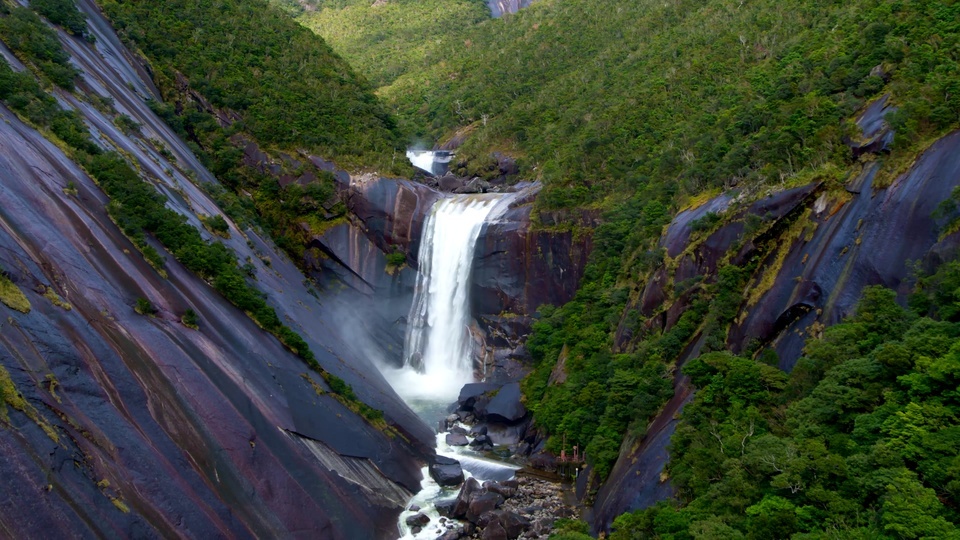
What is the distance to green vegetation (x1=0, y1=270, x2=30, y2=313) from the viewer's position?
1778cm

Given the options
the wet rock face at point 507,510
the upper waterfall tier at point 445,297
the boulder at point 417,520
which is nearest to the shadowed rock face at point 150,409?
the boulder at point 417,520

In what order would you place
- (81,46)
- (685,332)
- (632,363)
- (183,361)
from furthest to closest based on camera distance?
(81,46) < (632,363) < (685,332) < (183,361)

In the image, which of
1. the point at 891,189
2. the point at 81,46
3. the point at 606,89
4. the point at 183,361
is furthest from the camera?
the point at 606,89

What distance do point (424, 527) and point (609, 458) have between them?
6776mm

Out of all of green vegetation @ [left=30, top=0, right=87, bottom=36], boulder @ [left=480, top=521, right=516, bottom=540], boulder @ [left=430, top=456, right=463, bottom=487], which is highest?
green vegetation @ [left=30, top=0, right=87, bottom=36]

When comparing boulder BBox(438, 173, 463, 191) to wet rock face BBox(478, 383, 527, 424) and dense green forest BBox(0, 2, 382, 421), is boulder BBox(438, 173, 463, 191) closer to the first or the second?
wet rock face BBox(478, 383, 527, 424)

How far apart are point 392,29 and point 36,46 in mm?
81014

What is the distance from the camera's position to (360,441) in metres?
25.6

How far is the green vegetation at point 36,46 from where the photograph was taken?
32594 millimetres

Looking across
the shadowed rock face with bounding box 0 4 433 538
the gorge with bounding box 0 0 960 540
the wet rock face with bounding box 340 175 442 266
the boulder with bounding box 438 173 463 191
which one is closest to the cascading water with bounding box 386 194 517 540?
the gorge with bounding box 0 0 960 540

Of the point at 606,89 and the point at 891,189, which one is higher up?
the point at 606,89

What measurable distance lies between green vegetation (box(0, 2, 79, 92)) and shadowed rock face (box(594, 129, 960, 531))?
29.1 metres

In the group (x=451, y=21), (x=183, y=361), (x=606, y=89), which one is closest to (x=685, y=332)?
(x=183, y=361)

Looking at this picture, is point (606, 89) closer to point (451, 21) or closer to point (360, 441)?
point (360, 441)
